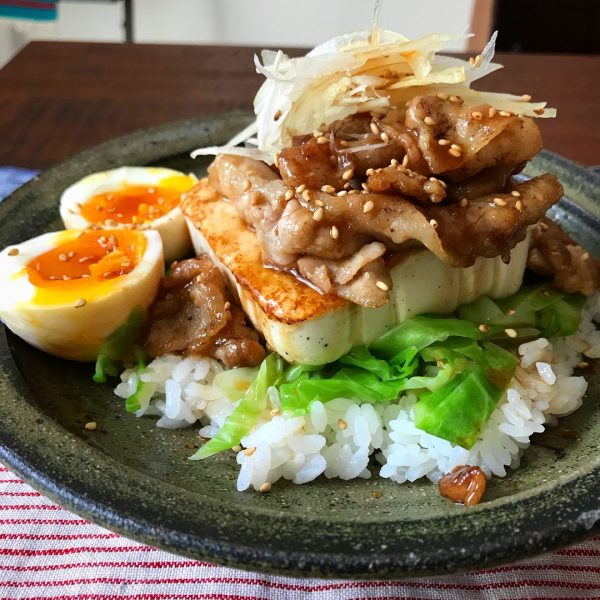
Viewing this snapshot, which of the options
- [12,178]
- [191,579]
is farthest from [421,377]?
[12,178]

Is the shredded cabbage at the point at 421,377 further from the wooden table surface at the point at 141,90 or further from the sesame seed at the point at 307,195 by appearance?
the wooden table surface at the point at 141,90

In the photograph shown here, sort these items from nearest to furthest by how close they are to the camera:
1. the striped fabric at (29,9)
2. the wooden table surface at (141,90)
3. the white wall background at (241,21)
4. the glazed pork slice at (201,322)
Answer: the glazed pork slice at (201,322) → the wooden table surface at (141,90) → the striped fabric at (29,9) → the white wall background at (241,21)

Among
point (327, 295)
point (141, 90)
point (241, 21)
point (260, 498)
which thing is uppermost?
point (327, 295)

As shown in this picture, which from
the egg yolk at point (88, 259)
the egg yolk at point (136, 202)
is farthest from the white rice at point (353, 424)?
the egg yolk at point (136, 202)

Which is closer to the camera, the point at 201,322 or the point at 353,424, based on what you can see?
the point at 353,424

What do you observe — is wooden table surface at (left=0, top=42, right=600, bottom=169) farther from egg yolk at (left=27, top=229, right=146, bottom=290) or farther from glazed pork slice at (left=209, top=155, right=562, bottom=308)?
glazed pork slice at (left=209, top=155, right=562, bottom=308)

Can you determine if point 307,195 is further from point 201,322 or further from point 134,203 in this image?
point 134,203
